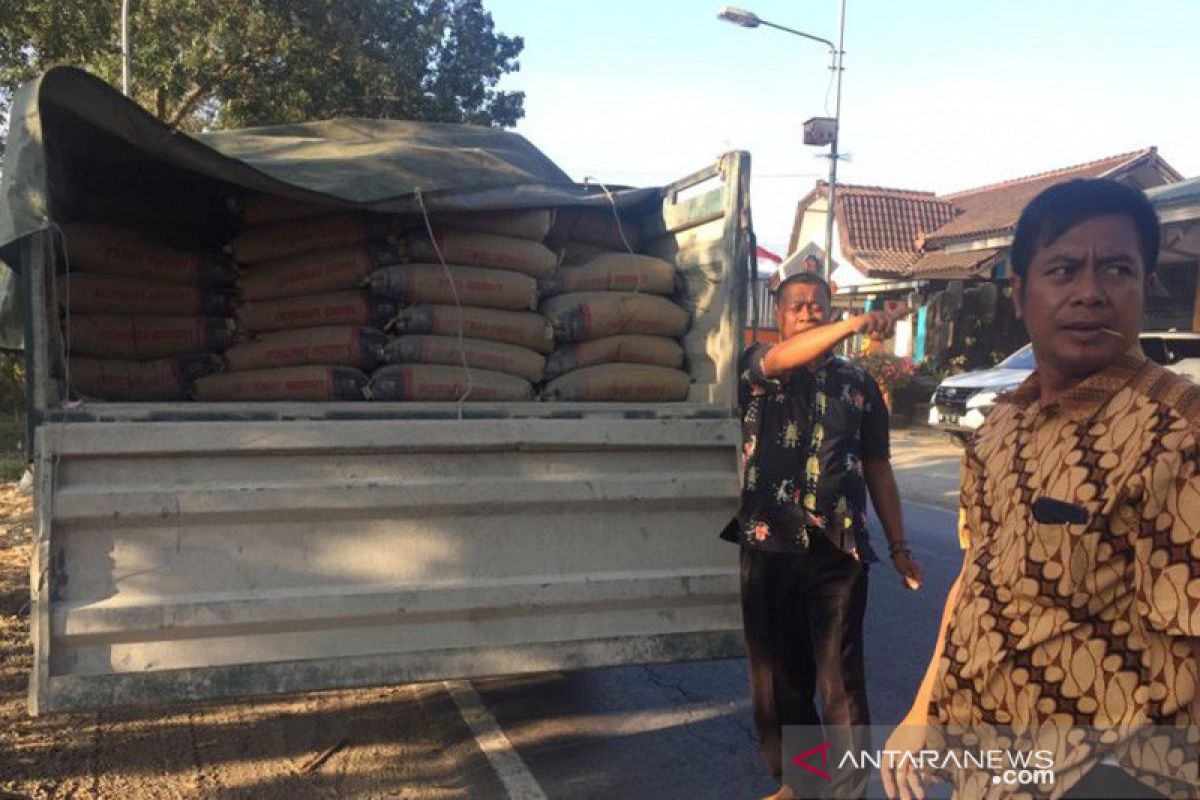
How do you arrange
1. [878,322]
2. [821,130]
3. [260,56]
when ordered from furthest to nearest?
[821,130] → [260,56] → [878,322]

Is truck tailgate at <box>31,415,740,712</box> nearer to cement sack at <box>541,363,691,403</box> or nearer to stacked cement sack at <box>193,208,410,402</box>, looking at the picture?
cement sack at <box>541,363,691,403</box>

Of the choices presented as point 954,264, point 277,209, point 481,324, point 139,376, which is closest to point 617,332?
point 481,324

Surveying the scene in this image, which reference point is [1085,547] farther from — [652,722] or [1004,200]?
[1004,200]

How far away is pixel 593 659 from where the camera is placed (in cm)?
285

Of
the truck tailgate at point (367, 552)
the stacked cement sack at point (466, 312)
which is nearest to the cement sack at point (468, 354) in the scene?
the stacked cement sack at point (466, 312)

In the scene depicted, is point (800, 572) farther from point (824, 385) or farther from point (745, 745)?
point (745, 745)

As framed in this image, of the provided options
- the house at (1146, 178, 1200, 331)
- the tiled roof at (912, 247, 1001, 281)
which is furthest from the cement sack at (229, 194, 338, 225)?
the tiled roof at (912, 247, 1001, 281)

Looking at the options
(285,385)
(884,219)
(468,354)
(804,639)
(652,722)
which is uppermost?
(884,219)

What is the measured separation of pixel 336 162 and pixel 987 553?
266cm

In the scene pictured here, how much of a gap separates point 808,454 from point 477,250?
1492 millimetres

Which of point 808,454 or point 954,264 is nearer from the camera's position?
point 808,454

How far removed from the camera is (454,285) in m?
3.39

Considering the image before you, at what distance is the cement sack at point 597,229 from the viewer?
12.7 ft

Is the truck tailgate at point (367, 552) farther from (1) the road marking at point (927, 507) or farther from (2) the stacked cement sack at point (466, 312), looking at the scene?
(1) the road marking at point (927, 507)
